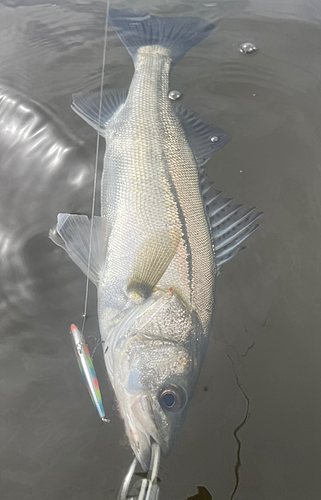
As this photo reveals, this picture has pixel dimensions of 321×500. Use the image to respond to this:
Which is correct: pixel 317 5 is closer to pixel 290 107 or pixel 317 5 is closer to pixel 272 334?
pixel 290 107

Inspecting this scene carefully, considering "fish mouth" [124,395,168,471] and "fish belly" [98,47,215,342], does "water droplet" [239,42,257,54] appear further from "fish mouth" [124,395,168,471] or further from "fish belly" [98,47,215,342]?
"fish mouth" [124,395,168,471]

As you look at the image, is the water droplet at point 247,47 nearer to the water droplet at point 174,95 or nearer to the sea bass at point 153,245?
the water droplet at point 174,95

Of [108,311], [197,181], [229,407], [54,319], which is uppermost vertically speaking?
[197,181]

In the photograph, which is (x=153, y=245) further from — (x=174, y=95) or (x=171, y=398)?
(x=174, y=95)

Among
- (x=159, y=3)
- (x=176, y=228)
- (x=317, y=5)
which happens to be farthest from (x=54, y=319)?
(x=317, y=5)

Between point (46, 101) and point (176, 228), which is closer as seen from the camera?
point (176, 228)

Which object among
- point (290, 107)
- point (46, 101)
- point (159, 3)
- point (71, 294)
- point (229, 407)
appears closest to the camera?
point (229, 407)

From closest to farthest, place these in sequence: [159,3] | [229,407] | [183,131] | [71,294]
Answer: [229,407] → [71,294] → [183,131] → [159,3]
